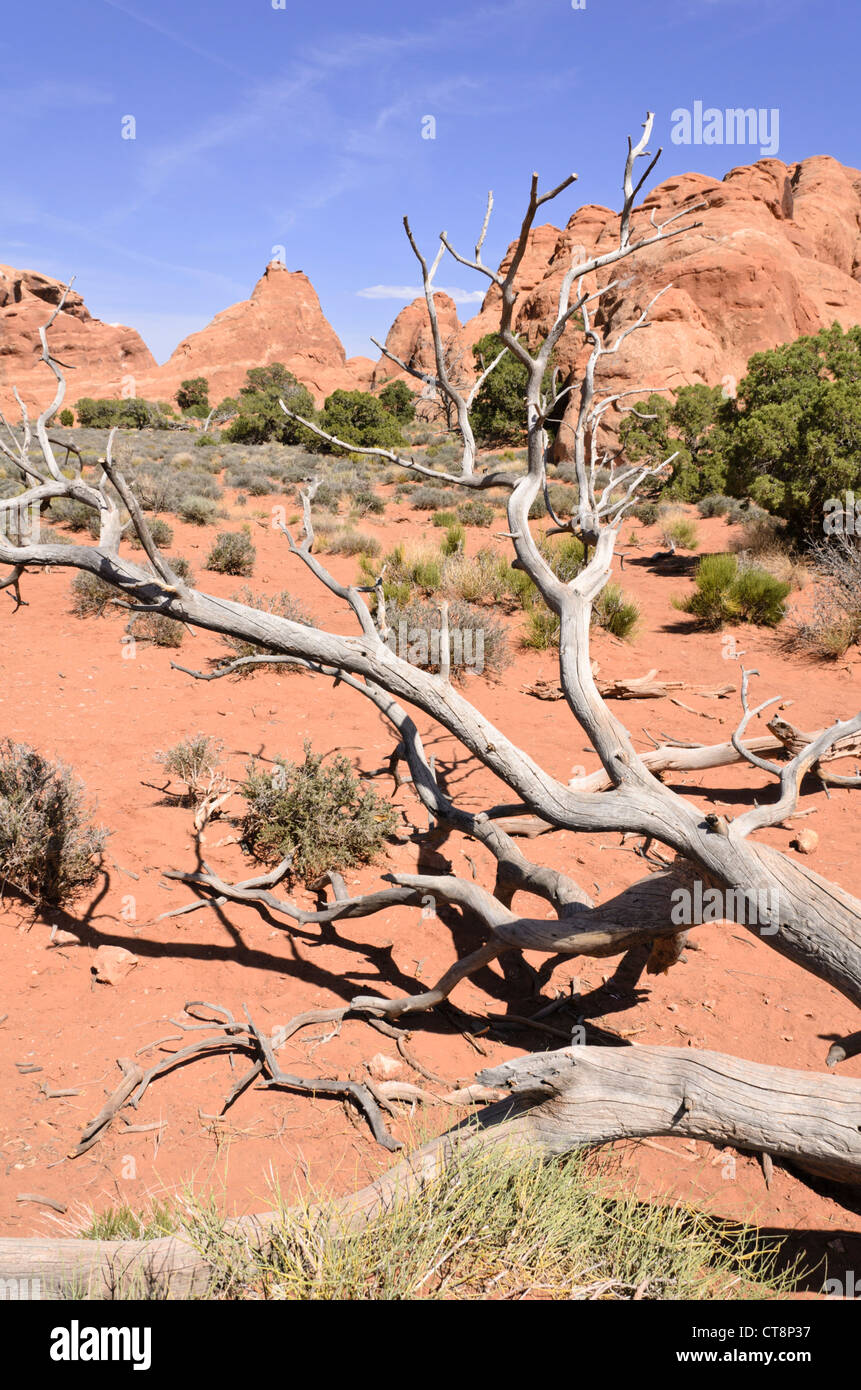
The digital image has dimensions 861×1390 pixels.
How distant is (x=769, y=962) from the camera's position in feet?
13.2

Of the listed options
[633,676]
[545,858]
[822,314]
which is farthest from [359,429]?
[545,858]

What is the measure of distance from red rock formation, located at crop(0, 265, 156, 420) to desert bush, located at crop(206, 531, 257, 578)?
50251 mm

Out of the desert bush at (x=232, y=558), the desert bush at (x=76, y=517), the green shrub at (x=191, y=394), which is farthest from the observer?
the green shrub at (x=191, y=394)

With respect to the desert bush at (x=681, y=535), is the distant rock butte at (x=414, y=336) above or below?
above

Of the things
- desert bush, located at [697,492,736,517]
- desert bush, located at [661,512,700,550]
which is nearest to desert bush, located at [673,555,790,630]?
desert bush, located at [661,512,700,550]

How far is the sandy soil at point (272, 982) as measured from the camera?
269cm

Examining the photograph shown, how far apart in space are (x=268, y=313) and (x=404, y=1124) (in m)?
80.7

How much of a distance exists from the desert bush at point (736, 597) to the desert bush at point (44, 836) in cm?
826

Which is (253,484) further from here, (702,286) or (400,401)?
(400,401)

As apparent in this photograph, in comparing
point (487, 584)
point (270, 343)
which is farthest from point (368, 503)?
point (270, 343)

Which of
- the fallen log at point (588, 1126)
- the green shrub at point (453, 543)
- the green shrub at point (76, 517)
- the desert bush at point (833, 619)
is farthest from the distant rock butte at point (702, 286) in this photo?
the fallen log at point (588, 1126)

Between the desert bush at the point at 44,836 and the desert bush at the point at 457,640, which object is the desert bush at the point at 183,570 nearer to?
the desert bush at the point at 457,640

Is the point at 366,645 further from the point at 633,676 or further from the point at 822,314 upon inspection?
the point at 822,314
